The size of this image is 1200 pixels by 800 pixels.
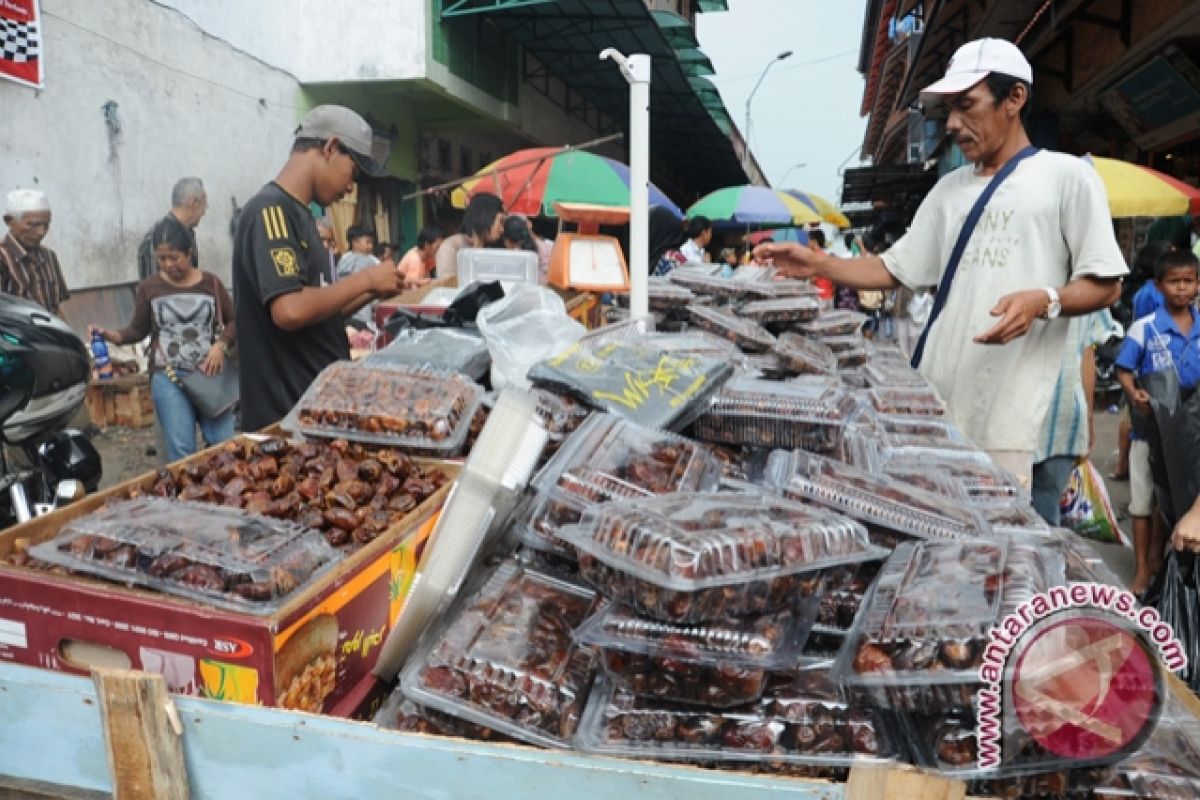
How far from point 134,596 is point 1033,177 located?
2.89 m

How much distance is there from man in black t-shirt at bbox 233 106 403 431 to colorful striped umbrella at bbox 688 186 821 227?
40.5 feet

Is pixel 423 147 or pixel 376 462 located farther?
pixel 423 147

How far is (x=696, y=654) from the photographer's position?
3.82ft

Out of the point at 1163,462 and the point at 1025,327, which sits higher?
the point at 1025,327

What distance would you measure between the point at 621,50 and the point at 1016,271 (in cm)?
1867

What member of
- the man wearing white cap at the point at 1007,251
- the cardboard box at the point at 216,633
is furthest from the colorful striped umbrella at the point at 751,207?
the cardboard box at the point at 216,633

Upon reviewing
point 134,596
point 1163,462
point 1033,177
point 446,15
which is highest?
point 446,15

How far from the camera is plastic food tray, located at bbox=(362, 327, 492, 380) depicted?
8.63ft

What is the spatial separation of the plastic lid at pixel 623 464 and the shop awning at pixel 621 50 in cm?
1436

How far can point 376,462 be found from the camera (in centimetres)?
201

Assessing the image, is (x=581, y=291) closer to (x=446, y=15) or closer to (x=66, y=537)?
(x=66, y=537)

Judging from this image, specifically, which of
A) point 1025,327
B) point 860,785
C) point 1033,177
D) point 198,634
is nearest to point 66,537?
point 198,634

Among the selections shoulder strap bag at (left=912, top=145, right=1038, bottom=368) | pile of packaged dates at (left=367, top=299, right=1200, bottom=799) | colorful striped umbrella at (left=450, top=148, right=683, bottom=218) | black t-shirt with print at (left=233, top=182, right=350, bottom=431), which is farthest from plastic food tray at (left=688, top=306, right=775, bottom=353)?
colorful striped umbrella at (left=450, top=148, right=683, bottom=218)

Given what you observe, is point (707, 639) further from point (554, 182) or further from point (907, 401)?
point (554, 182)
